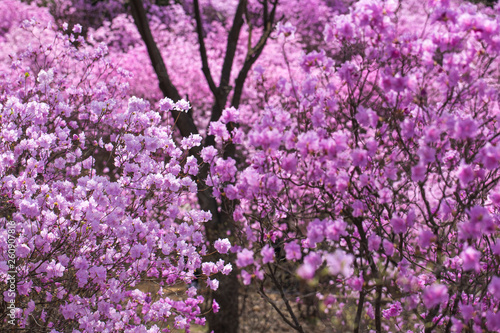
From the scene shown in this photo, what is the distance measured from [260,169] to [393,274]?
3.08 ft

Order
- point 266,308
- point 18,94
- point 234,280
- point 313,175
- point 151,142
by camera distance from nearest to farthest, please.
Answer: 1. point 313,175
2. point 151,142
3. point 18,94
4. point 234,280
5. point 266,308

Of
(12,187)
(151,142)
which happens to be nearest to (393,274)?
(151,142)

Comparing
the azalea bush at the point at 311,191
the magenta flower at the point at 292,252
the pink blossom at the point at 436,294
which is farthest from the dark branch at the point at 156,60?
the pink blossom at the point at 436,294

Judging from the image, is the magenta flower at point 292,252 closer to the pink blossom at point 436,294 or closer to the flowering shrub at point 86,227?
the pink blossom at point 436,294

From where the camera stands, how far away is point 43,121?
3766 mm

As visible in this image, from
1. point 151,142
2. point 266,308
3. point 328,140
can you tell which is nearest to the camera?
point 328,140

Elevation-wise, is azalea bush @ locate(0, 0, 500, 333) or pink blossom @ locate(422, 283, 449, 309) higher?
azalea bush @ locate(0, 0, 500, 333)

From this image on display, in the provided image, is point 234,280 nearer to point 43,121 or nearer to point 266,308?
point 266,308

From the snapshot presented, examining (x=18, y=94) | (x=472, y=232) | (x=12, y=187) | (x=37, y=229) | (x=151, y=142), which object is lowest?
(x=472, y=232)

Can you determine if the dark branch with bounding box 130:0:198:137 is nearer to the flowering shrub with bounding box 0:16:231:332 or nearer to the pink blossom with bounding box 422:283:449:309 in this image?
the flowering shrub with bounding box 0:16:231:332

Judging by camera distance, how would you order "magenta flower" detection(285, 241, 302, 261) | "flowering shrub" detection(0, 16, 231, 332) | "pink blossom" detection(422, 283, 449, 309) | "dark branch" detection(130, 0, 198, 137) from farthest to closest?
"dark branch" detection(130, 0, 198, 137)
"flowering shrub" detection(0, 16, 231, 332)
"magenta flower" detection(285, 241, 302, 261)
"pink blossom" detection(422, 283, 449, 309)

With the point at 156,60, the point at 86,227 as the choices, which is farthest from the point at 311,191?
the point at 156,60

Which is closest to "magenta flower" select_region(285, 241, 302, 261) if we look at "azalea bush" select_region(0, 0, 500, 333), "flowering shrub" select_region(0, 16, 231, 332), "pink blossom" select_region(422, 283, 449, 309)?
"azalea bush" select_region(0, 0, 500, 333)

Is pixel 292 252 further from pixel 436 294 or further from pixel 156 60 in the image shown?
pixel 156 60
